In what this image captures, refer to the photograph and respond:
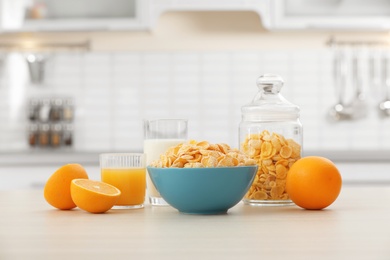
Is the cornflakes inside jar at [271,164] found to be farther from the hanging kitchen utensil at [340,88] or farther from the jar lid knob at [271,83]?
the hanging kitchen utensil at [340,88]

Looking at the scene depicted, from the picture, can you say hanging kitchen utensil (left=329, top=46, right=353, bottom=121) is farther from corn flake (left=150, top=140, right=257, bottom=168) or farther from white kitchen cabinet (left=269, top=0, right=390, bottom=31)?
corn flake (left=150, top=140, right=257, bottom=168)

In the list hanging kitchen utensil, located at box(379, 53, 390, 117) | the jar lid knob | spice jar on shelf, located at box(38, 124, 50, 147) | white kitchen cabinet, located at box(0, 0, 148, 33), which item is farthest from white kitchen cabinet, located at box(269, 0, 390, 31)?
the jar lid knob

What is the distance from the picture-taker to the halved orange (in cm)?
127

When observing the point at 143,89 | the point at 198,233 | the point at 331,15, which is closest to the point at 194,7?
the point at 143,89

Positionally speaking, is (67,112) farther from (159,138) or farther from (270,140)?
(270,140)

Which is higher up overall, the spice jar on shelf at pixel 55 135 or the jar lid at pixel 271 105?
the jar lid at pixel 271 105

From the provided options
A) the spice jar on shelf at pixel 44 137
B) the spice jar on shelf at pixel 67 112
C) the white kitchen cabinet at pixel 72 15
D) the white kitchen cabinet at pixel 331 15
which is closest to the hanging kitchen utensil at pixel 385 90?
the white kitchen cabinet at pixel 331 15

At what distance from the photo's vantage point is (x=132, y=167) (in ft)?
4.51

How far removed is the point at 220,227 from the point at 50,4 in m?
2.90

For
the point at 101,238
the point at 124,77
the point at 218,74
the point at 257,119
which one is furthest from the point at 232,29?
the point at 101,238

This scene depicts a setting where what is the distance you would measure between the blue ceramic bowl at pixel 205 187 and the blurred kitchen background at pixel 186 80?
2.52 meters

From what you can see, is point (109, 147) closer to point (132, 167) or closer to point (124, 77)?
point (124, 77)

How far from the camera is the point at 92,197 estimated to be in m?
1.28

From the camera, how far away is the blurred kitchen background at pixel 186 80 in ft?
12.5
